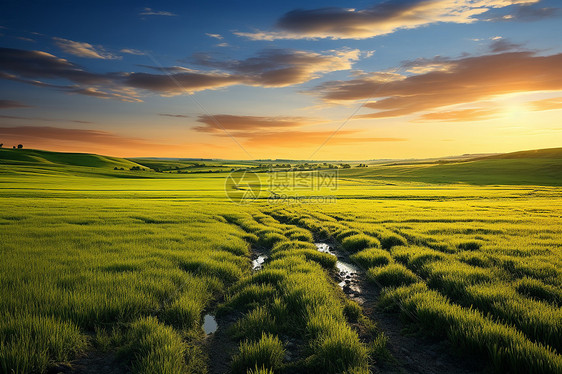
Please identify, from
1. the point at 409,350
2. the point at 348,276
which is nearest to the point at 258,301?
the point at 409,350

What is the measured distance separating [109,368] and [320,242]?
37.9 ft

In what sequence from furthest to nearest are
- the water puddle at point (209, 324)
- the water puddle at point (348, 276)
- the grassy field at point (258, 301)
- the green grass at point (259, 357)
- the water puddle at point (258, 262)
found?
the water puddle at point (258, 262) → the water puddle at point (348, 276) → the water puddle at point (209, 324) → the grassy field at point (258, 301) → the green grass at point (259, 357)

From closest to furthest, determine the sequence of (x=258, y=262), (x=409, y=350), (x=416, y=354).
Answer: (x=416, y=354) < (x=409, y=350) < (x=258, y=262)

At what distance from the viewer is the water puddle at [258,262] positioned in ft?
35.1

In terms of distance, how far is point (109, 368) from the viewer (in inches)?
184

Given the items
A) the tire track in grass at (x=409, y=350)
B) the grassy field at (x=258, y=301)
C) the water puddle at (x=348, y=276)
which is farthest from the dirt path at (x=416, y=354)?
the water puddle at (x=348, y=276)

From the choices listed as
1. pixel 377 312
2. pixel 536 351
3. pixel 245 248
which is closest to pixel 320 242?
pixel 245 248

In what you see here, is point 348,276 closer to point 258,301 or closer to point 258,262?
point 258,262

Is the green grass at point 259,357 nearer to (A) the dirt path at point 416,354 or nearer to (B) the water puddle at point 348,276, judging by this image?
(A) the dirt path at point 416,354

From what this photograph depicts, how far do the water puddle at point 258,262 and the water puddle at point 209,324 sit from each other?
3.84 metres

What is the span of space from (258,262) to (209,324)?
196 inches

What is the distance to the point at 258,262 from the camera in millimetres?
11398

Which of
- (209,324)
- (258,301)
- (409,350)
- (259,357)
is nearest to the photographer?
(259,357)

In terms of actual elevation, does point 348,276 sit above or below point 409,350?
below
